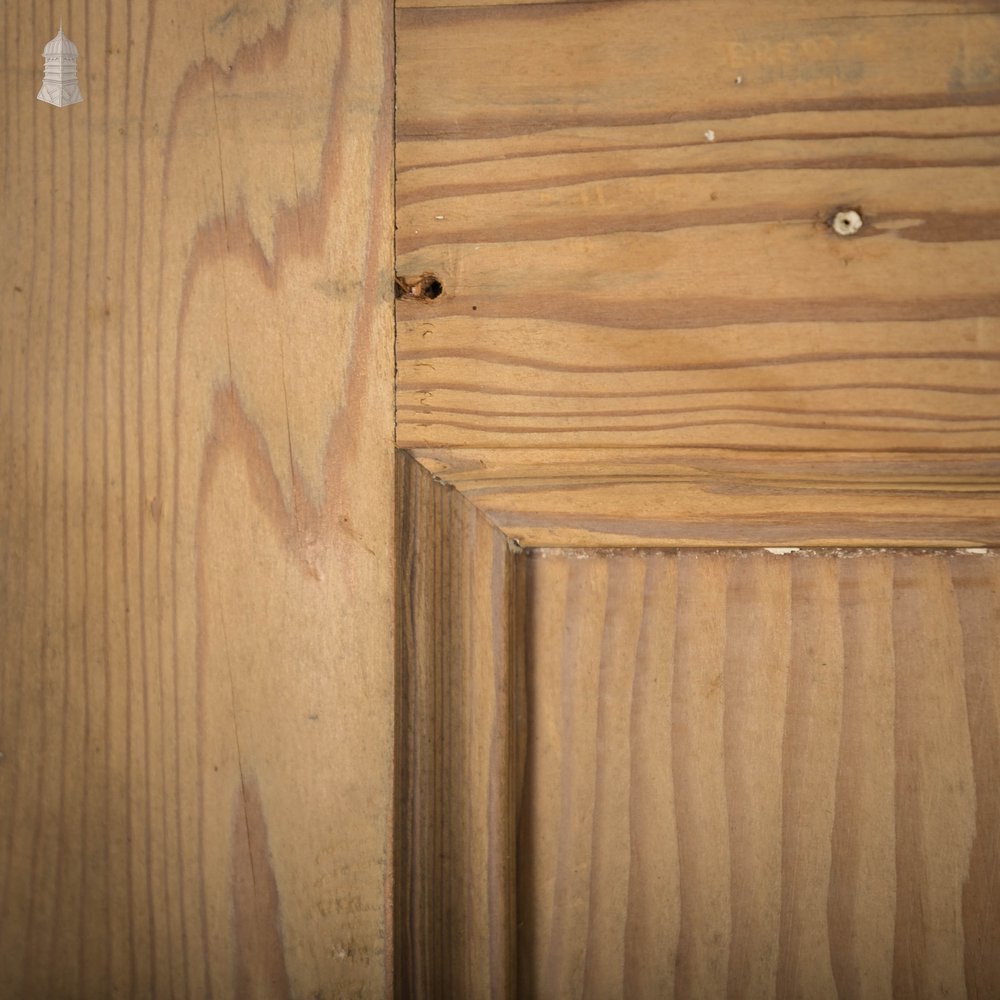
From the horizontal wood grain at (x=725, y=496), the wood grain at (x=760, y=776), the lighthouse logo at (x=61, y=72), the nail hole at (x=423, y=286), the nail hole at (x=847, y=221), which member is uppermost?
the lighthouse logo at (x=61, y=72)

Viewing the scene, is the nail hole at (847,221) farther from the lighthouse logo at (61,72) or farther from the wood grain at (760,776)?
the lighthouse logo at (61,72)

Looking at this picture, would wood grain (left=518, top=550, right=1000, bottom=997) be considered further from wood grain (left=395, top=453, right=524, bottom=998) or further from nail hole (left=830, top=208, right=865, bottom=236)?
nail hole (left=830, top=208, right=865, bottom=236)

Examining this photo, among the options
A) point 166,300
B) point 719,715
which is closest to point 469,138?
point 166,300

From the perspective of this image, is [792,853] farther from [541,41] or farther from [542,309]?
[541,41]

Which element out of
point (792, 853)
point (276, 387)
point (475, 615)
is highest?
point (276, 387)

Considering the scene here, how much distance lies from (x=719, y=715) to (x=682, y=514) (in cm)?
10

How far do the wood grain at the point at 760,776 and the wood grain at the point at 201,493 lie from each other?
91mm

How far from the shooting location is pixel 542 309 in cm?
40

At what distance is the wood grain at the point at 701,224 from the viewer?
1.25ft

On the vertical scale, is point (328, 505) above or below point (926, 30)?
below

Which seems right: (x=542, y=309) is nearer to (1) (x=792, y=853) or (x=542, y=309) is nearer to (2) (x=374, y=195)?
(2) (x=374, y=195)

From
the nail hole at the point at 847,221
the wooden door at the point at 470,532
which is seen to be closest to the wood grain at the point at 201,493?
the wooden door at the point at 470,532

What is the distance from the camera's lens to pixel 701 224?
0.39 metres

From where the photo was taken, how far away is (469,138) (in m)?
0.41
